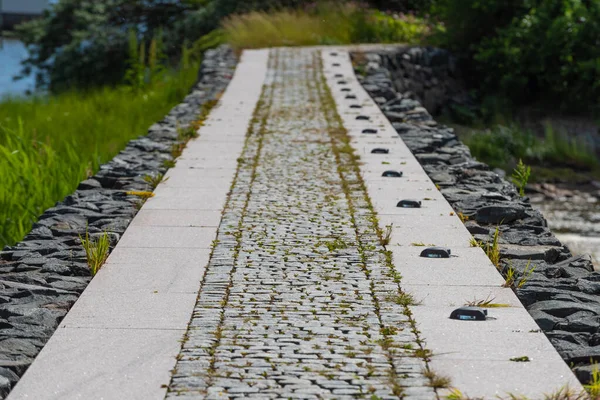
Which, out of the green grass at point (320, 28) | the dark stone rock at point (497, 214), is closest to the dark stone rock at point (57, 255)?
the dark stone rock at point (497, 214)

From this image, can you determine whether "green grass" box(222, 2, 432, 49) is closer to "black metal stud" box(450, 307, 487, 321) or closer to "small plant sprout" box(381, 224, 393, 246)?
"small plant sprout" box(381, 224, 393, 246)

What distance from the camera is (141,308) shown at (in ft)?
12.7

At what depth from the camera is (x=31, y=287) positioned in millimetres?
4156

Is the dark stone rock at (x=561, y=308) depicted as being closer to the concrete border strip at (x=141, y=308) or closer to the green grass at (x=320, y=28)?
the concrete border strip at (x=141, y=308)

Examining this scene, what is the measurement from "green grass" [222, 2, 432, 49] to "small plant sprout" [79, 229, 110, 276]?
12138 mm

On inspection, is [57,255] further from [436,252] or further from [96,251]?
[436,252]

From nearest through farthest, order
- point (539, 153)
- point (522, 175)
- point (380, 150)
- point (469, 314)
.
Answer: point (469, 314) < point (522, 175) < point (380, 150) < point (539, 153)

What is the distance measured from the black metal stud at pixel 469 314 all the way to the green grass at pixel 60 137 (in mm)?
3215

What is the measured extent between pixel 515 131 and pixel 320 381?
1095 centimetres

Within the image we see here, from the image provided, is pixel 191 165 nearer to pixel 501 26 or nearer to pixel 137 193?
pixel 137 193

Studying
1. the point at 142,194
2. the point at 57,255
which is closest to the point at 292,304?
the point at 57,255

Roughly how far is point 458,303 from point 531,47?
12316 mm

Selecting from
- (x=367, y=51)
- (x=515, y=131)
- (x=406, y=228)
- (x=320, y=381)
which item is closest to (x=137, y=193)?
(x=406, y=228)

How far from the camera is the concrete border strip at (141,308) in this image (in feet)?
10.3
